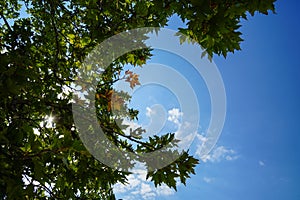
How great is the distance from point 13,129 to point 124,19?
3.01 metres

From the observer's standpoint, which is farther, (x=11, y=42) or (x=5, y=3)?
(x=5, y=3)

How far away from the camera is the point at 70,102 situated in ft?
15.5

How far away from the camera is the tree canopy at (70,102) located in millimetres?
2957

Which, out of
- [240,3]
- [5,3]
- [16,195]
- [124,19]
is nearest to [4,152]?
[16,195]

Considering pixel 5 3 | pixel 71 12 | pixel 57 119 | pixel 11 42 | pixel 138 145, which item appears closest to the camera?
pixel 138 145

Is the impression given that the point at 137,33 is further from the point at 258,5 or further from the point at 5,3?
the point at 5,3

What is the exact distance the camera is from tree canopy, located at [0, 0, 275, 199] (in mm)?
2957

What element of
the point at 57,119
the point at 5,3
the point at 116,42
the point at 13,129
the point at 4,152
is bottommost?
the point at 4,152

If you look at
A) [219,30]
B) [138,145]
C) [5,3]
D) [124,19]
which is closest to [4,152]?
[138,145]

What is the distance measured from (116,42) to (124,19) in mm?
491

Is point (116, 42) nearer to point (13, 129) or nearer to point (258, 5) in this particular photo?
point (13, 129)

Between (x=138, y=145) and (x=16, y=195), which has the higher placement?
(x=138, y=145)

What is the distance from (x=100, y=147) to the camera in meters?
4.27

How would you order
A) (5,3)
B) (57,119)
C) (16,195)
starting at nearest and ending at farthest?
1. (16,195)
2. (57,119)
3. (5,3)
